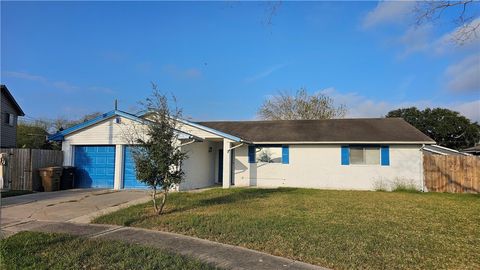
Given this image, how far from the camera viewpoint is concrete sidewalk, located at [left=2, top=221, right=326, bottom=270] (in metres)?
5.97

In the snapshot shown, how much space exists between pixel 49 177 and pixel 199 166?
7.10 meters

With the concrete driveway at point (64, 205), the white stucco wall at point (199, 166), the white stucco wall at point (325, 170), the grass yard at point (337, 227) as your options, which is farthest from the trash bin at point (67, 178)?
the white stucco wall at point (325, 170)

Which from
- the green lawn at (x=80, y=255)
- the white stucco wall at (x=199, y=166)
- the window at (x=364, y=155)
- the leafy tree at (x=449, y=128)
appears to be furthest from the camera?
the leafy tree at (x=449, y=128)

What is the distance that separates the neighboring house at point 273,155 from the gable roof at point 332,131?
49 millimetres

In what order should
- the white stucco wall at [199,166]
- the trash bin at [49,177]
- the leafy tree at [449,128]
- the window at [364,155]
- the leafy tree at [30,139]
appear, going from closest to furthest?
the trash bin at [49,177], the white stucco wall at [199,166], the window at [364,155], the leafy tree at [30,139], the leafy tree at [449,128]

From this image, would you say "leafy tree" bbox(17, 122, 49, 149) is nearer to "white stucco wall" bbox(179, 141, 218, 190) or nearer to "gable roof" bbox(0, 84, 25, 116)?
"gable roof" bbox(0, 84, 25, 116)

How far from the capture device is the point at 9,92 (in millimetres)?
24781

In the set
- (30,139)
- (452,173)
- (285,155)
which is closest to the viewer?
(452,173)

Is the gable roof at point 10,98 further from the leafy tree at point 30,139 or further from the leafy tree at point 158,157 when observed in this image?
the leafy tree at point 158,157

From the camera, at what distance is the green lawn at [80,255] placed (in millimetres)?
5676

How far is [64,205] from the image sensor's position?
11.9 m

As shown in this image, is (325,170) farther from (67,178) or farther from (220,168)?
(67,178)

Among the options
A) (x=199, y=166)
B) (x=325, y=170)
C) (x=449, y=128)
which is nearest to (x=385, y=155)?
(x=325, y=170)

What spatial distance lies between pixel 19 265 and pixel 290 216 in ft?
21.6
